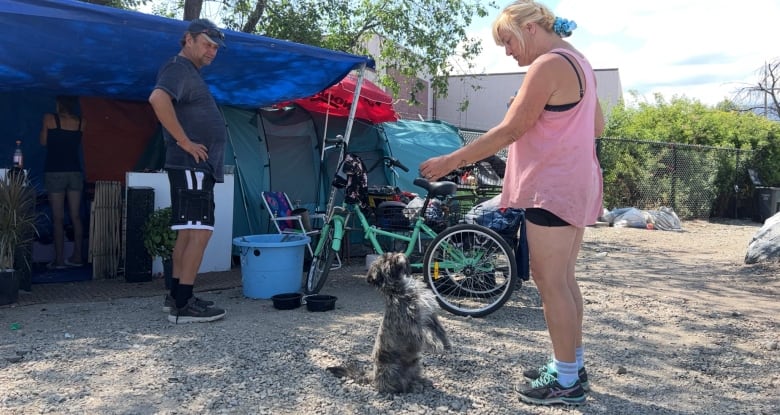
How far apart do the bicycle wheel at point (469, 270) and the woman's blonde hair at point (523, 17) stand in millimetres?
2043

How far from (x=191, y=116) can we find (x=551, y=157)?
2.52 meters

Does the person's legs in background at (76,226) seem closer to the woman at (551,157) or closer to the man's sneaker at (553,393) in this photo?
the woman at (551,157)

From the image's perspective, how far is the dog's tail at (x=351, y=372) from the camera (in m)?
3.16

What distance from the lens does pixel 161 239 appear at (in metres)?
5.45

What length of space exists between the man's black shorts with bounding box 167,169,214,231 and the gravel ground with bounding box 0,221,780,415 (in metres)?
0.74

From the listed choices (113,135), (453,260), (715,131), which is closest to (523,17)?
(453,260)

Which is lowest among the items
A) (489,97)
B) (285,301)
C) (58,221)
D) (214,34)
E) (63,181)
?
(285,301)

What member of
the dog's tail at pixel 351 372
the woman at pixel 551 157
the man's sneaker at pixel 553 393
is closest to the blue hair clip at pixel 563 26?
the woman at pixel 551 157

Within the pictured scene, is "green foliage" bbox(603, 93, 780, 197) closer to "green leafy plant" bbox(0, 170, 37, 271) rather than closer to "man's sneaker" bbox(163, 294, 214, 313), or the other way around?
"man's sneaker" bbox(163, 294, 214, 313)

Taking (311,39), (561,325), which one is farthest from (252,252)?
(311,39)

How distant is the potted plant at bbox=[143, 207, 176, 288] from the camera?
5434 mm

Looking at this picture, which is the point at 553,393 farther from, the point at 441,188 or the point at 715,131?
the point at 715,131

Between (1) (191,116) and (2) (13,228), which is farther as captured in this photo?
(2) (13,228)

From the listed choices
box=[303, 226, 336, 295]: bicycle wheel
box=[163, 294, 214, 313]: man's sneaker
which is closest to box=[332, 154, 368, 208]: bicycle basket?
box=[303, 226, 336, 295]: bicycle wheel
